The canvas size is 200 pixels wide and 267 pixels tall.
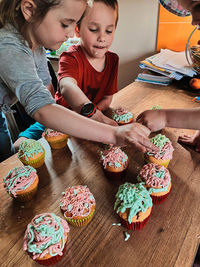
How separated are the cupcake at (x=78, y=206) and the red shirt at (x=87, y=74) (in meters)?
0.84

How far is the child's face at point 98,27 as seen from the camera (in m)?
1.26

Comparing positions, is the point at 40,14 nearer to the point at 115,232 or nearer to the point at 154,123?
the point at 154,123

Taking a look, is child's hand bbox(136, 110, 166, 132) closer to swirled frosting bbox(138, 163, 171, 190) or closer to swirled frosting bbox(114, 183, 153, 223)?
swirled frosting bbox(138, 163, 171, 190)

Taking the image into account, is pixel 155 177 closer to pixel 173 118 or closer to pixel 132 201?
pixel 132 201

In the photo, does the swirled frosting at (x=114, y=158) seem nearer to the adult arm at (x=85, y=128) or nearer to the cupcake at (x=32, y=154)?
the adult arm at (x=85, y=128)

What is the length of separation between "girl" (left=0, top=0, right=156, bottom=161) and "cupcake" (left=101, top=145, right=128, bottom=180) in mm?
109

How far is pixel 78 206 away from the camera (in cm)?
83

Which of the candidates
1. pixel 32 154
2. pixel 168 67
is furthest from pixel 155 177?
pixel 168 67

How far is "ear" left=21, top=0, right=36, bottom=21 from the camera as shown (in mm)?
851

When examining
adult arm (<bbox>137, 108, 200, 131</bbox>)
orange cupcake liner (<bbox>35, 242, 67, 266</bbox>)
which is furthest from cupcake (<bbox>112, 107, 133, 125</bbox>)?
orange cupcake liner (<bbox>35, 242, 67, 266</bbox>)

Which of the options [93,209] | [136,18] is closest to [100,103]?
[93,209]

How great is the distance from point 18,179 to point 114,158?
46 centimetres

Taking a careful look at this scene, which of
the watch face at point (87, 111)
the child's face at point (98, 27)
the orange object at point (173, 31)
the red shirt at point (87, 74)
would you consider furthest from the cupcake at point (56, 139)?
the orange object at point (173, 31)

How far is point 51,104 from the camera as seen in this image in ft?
2.98
